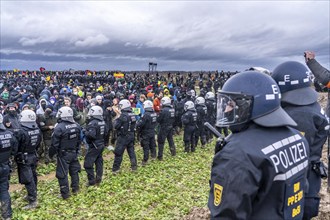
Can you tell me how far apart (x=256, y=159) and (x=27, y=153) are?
8147mm

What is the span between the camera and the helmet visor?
292cm

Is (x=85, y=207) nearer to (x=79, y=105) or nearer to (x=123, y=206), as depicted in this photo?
(x=123, y=206)

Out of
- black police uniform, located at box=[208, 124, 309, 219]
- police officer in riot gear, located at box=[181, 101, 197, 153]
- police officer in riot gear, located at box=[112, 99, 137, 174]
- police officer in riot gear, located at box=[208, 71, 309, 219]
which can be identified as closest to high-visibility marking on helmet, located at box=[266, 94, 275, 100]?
police officer in riot gear, located at box=[208, 71, 309, 219]

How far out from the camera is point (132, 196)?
9883mm

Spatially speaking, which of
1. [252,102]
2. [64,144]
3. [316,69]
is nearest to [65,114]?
[64,144]

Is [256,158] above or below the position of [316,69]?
below

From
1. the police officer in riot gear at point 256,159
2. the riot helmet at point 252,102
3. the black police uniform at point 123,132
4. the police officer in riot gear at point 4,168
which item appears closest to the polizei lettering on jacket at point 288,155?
the police officer in riot gear at point 256,159

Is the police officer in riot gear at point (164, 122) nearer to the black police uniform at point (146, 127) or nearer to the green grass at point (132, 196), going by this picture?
the black police uniform at point (146, 127)

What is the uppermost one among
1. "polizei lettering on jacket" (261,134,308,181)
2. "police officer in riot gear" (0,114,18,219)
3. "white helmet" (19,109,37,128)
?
"polizei lettering on jacket" (261,134,308,181)

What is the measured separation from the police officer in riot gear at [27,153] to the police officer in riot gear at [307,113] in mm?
7187

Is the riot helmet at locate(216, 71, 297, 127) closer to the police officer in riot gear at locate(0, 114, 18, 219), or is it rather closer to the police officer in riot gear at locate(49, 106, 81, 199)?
the police officer in riot gear at locate(0, 114, 18, 219)

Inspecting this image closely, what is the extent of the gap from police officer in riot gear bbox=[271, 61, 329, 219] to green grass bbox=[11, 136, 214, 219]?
4.37 metres

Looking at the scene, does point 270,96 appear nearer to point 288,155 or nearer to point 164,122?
point 288,155

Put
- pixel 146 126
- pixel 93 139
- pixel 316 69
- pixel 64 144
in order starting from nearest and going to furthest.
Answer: pixel 316 69 < pixel 64 144 < pixel 93 139 < pixel 146 126
